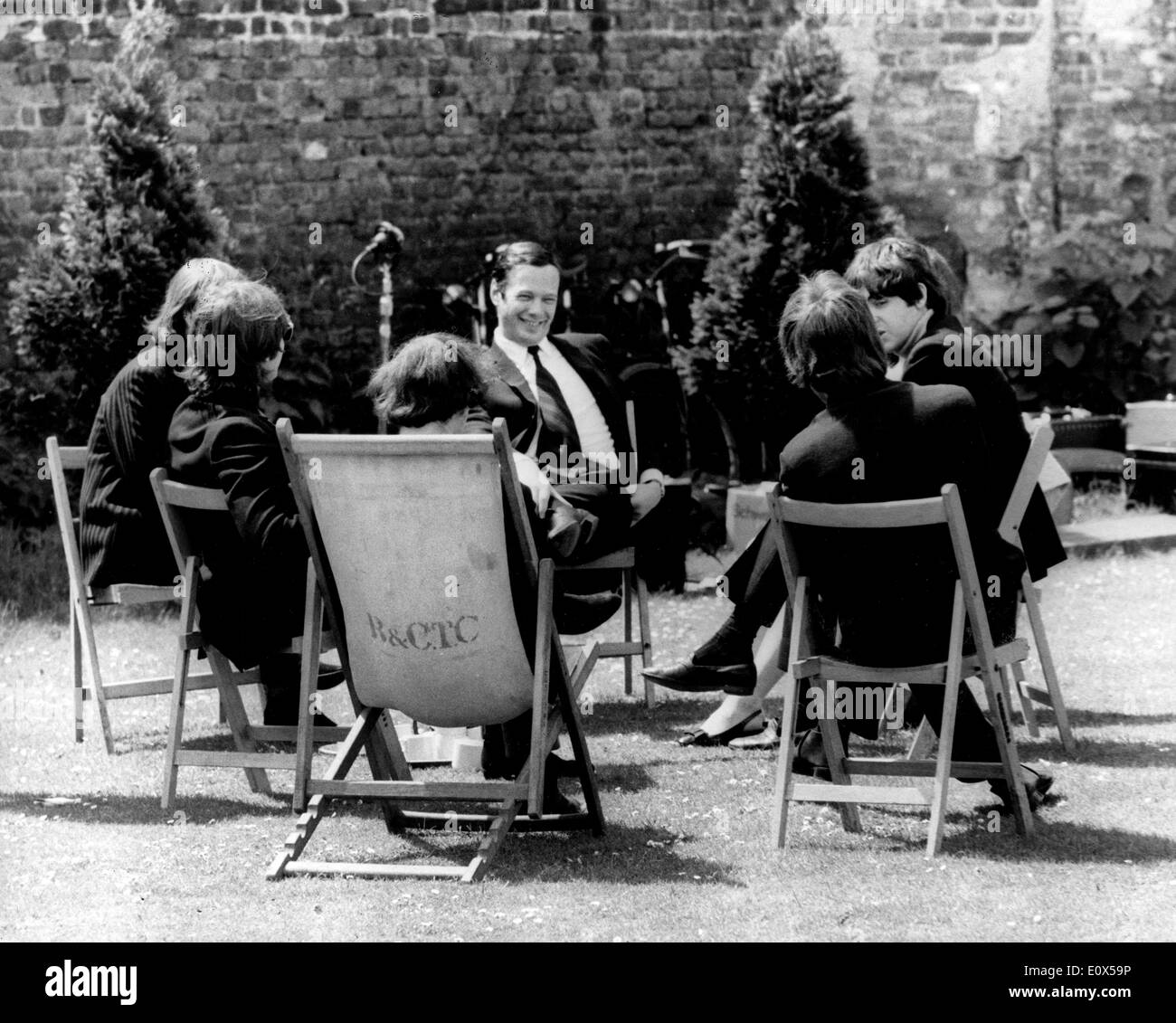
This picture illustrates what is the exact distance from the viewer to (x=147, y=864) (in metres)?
4.32

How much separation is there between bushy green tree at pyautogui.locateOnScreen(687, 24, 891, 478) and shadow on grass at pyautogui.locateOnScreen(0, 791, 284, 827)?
14.6 ft

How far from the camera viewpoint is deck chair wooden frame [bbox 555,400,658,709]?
5820 mm

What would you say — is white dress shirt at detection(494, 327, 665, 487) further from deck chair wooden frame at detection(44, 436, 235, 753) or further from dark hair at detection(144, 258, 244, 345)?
deck chair wooden frame at detection(44, 436, 235, 753)

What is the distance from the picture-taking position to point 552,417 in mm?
5906

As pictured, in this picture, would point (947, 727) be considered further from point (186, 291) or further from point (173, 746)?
point (186, 291)

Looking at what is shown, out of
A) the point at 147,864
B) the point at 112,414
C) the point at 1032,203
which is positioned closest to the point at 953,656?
the point at 147,864

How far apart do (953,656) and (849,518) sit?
1.39ft

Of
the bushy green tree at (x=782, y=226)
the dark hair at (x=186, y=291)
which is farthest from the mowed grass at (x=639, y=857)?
the bushy green tree at (x=782, y=226)

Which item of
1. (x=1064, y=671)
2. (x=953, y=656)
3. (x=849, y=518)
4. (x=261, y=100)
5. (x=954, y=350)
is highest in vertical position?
(x=261, y=100)

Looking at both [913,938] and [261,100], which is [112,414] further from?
[261,100]

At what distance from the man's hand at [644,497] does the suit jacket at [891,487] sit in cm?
160
